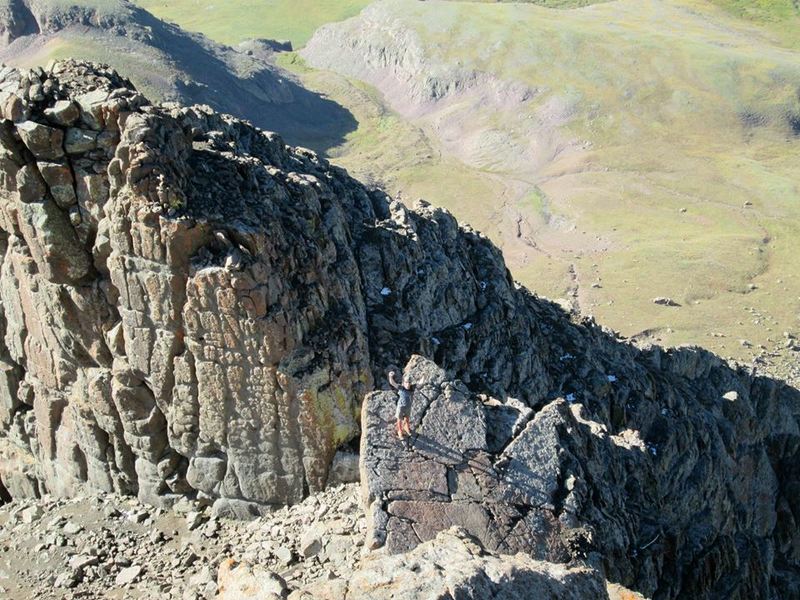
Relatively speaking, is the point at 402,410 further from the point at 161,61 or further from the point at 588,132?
the point at 161,61

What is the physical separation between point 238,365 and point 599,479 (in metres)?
10.7

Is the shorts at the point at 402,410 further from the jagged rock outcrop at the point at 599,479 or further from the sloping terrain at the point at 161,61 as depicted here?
the sloping terrain at the point at 161,61

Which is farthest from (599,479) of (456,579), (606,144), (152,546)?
(606,144)

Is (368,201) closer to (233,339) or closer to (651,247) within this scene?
(233,339)

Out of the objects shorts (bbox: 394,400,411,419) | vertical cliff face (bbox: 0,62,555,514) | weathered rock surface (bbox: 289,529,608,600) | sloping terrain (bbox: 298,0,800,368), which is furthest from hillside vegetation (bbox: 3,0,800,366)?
weathered rock surface (bbox: 289,529,608,600)

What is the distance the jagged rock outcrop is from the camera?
68.2 ft

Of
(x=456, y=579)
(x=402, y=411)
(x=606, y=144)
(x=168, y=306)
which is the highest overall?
(x=168, y=306)

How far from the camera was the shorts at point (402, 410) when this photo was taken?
21.2 m

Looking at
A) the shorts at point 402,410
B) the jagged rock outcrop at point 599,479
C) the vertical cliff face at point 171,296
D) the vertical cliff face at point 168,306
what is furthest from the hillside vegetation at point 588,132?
the shorts at point 402,410

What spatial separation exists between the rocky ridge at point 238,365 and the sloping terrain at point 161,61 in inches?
3682

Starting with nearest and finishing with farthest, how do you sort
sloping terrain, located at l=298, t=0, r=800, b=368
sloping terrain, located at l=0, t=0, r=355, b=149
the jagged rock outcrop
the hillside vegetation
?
the jagged rock outcrop, sloping terrain, located at l=298, t=0, r=800, b=368, the hillside vegetation, sloping terrain, located at l=0, t=0, r=355, b=149

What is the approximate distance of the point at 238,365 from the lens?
1011 inches

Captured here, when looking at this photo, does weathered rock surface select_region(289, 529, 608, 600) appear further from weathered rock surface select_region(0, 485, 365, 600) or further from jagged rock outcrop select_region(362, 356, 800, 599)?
weathered rock surface select_region(0, 485, 365, 600)

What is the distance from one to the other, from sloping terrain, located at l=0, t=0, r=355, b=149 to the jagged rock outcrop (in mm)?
91557
